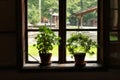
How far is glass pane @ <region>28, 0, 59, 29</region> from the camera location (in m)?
4.20

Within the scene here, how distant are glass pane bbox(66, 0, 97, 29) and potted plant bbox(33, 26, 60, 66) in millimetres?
341

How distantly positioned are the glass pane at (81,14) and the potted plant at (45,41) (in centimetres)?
34

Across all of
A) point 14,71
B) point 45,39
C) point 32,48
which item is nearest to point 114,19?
point 45,39

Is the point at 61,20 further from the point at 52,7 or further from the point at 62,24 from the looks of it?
the point at 52,7

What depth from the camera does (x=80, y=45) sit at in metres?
4.10

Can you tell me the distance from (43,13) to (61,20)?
0.30m

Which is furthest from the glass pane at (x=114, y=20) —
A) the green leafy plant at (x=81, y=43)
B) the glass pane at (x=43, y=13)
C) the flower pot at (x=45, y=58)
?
the flower pot at (x=45, y=58)

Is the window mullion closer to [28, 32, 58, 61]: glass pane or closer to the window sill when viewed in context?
[28, 32, 58, 61]: glass pane

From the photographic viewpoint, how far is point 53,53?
13.9ft

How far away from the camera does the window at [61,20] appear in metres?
4.19

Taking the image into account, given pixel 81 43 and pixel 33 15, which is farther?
pixel 33 15

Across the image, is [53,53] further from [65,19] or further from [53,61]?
[65,19]

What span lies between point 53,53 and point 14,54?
0.60 metres

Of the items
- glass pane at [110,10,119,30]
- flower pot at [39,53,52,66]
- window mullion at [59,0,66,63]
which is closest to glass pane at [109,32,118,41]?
glass pane at [110,10,119,30]
